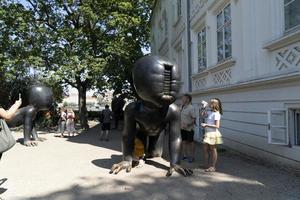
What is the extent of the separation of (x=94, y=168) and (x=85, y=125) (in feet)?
51.6

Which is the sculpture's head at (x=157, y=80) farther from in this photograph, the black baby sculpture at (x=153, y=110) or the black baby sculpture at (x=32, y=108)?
the black baby sculpture at (x=32, y=108)

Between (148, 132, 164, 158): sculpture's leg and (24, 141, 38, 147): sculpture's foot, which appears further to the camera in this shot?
(24, 141, 38, 147): sculpture's foot

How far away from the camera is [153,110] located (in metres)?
8.18

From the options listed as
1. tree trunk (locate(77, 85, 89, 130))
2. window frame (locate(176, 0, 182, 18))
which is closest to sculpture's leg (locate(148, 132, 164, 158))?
window frame (locate(176, 0, 182, 18))

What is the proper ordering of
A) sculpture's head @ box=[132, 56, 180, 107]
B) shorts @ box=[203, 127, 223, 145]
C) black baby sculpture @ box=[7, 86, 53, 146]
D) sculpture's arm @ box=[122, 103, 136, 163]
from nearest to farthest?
1. sculpture's head @ box=[132, 56, 180, 107]
2. shorts @ box=[203, 127, 223, 145]
3. sculpture's arm @ box=[122, 103, 136, 163]
4. black baby sculpture @ box=[7, 86, 53, 146]

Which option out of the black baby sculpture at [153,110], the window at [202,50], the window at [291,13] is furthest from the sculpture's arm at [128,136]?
Answer: the window at [202,50]

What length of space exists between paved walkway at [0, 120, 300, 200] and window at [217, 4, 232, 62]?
3.70 metres

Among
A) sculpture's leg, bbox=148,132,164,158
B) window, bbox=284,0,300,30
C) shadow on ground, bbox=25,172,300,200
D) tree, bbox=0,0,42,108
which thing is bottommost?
shadow on ground, bbox=25,172,300,200

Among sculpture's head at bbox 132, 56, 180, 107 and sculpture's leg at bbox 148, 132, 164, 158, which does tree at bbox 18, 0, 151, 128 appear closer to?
sculpture's leg at bbox 148, 132, 164, 158

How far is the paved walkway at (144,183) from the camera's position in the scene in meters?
6.45

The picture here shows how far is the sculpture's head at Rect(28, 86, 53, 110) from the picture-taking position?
15.9 metres

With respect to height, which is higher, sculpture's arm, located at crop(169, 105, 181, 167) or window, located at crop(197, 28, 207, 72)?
window, located at crop(197, 28, 207, 72)

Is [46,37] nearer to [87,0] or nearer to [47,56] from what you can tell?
[47,56]

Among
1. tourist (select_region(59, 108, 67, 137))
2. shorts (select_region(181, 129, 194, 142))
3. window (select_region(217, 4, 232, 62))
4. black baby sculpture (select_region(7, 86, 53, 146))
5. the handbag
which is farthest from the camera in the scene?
→ tourist (select_region(59, 108, 67, 137))
